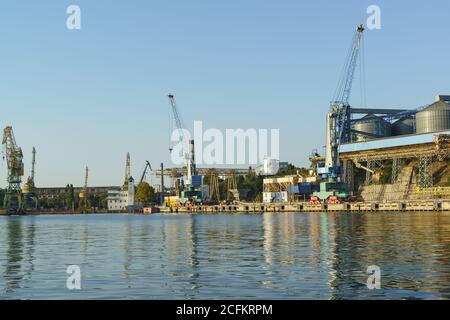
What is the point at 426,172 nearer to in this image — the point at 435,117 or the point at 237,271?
the point at 435,117

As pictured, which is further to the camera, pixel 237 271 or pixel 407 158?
pixel 407 158

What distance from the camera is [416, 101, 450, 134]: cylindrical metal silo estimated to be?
182250 mm

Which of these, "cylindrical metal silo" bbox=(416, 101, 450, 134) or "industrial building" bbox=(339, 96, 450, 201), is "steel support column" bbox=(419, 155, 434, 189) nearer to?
"industrial building" bbox=(339, 96, 450, 201)

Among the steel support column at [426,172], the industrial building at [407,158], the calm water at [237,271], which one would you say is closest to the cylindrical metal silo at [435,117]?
the industrial building at [407,158]

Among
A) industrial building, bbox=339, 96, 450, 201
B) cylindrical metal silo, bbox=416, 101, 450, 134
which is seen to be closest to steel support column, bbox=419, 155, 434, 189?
industrial building, bbox=339, 96, 450, 201

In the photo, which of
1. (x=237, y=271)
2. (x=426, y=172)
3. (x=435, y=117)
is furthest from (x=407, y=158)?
(x=237, y=271)

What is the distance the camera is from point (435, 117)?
183375 millimetres

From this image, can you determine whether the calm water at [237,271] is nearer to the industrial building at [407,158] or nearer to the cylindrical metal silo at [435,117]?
the industrial building at [407,158]

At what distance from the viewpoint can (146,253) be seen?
5044 centimetres

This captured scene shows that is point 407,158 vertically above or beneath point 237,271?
above

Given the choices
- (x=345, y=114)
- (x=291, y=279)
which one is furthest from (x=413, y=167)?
(x=291, y=279)

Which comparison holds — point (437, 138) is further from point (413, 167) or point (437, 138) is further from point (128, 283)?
point (128, 283)

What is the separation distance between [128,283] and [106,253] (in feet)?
64.2

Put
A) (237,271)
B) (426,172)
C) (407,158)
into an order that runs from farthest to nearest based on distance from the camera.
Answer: (407,158) < (426,172) < (237,271)
